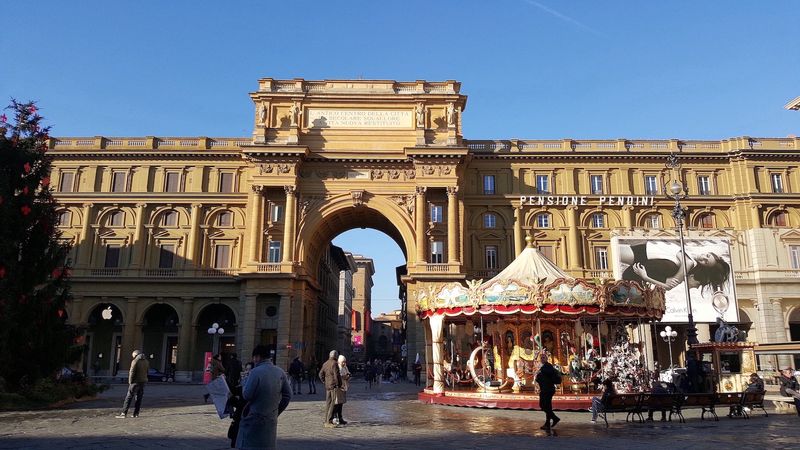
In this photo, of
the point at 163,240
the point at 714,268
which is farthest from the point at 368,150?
the point at 714,268

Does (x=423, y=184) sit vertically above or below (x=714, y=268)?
above

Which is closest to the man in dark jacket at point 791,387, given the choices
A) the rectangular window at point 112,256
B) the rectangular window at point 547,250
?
the rectangular window at point 547,250

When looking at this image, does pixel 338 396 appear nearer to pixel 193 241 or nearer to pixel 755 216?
pixel 193 241

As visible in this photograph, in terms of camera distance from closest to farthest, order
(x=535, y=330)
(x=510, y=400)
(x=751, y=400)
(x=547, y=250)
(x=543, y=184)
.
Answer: (x=751, y=400), (x=510, y=400), (x=535, y=330), (x=547, y=250), (x=543, y=184)

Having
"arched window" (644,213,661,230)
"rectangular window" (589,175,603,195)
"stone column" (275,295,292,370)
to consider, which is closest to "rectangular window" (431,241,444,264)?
"stone column" (275,295,292,370)

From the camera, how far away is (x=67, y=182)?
43.8 metres

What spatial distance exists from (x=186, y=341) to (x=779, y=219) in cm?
4558

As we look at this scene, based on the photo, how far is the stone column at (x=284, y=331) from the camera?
3800 cm

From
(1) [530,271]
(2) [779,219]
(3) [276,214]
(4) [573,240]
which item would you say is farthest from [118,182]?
(2) [779,219]

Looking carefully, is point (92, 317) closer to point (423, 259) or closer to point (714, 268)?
point (423, 259)

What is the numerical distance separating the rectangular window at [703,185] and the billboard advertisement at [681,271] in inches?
178

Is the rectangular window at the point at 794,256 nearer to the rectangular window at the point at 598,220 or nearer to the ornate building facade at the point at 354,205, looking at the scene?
the ornate building facade at the point at 354,205

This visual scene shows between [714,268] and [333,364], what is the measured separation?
35663mm

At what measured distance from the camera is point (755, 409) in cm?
2062
